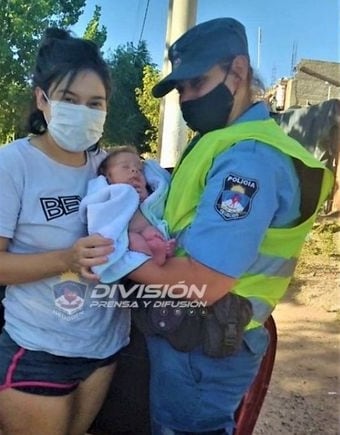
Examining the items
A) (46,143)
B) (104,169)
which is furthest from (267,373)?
(46,143)

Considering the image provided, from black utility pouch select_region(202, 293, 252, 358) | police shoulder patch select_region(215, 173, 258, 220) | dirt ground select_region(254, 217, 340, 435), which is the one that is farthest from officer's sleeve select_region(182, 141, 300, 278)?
dirt ground select_region(254, 217, 340, 435)

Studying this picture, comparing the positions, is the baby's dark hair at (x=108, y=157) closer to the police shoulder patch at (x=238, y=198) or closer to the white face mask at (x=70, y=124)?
the white face mask at (x=70, y=124)

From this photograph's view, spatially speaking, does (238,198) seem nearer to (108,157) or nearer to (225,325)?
(225,325)

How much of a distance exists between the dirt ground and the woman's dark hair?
2314mm

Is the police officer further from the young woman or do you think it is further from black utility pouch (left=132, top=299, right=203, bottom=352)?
the young woman

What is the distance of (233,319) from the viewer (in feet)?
5.07

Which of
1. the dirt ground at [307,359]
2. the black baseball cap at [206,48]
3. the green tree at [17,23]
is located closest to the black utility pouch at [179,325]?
the black baseball cap at [206,48]

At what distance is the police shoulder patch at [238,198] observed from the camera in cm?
142

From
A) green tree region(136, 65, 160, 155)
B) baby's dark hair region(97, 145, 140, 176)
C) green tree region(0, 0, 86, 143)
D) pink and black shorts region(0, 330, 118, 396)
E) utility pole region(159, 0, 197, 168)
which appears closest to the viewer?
pink and black shorts region(0, 330, 118, 396)

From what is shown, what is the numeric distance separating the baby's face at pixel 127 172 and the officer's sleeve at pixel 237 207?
299 millimetres

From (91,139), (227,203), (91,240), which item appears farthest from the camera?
(91,139)

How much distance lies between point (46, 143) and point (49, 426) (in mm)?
763

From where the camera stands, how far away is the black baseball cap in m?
1.60

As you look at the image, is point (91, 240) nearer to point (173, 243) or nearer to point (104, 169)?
point (173, 243)
